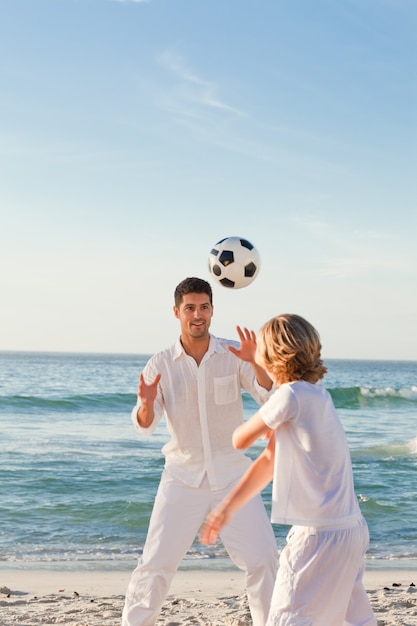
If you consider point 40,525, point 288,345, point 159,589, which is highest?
point 288,345

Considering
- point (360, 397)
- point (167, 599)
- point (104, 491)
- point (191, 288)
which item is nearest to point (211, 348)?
point (191, 288)

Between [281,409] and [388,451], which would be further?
[388,451]

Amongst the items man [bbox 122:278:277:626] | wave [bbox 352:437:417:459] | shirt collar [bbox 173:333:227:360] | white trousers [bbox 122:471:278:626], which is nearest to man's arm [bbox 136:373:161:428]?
man [bbox 122:278:277:626]

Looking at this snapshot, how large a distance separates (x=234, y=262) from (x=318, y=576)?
2907mm

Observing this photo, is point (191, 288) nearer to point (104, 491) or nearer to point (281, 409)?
point (281, 409)

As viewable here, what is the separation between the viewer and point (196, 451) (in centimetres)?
487

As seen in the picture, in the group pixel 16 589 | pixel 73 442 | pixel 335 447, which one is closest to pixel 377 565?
pixel 16 589

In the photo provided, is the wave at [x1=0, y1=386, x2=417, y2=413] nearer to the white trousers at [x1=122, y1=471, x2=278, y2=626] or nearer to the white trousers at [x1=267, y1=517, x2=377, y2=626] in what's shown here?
the white trousers at [x1=122, y1=471, x2=278, y2=626]

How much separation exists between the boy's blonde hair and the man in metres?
1.15

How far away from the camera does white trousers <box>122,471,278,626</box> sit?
4.63 metres

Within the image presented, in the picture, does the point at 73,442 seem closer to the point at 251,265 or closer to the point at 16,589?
the point at 16,589

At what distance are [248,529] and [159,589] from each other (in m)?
0.60

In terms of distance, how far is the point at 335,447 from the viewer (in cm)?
341

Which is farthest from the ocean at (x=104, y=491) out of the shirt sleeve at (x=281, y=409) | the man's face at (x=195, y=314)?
the shirt sleeve at (x=281, y=409)
